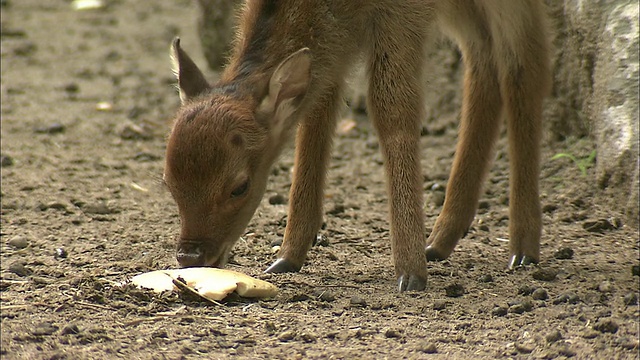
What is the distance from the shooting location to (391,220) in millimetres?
5824

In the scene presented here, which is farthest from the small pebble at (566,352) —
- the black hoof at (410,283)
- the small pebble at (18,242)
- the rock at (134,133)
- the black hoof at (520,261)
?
the rock at (134,133)

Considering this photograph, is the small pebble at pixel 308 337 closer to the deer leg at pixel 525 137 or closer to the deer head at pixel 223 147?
the deer head at pixel 223 147

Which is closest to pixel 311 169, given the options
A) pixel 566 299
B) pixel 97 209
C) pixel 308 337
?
pixel 308 337

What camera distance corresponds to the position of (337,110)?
6426 mm

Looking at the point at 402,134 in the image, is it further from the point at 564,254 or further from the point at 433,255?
the point at 564,254

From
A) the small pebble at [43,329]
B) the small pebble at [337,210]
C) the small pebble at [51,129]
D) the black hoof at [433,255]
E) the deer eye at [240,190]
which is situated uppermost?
A: the small pebble at [51,129]

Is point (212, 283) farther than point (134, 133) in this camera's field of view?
No

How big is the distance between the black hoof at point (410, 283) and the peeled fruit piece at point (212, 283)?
2.37 ft

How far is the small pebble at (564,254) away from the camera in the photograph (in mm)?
6387

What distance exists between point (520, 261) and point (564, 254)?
31cm

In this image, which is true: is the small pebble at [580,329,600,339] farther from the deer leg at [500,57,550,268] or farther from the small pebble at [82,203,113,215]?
the small pebble at [82,203,113,215]

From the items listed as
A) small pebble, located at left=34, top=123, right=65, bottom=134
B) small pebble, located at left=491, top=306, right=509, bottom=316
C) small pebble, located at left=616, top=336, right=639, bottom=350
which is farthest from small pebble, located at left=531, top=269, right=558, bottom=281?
small pebble, located at left=34, top=123, right=65, bottom=134

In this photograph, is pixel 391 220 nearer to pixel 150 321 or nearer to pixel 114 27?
pixel 150 321

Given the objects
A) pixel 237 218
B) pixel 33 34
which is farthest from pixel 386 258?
pixel 33 34
